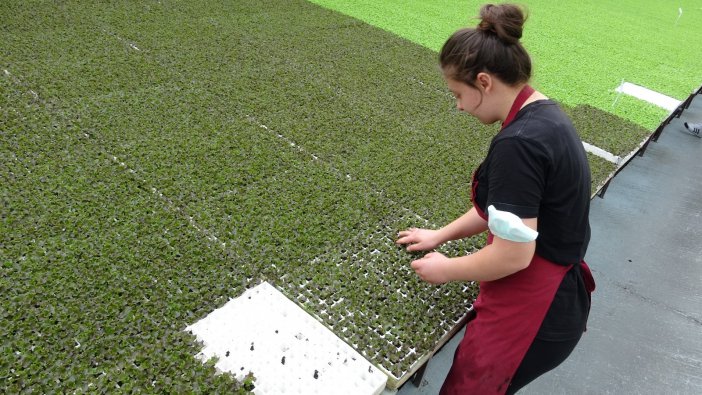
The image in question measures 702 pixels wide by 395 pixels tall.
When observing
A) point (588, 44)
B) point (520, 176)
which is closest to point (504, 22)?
point (520, 176)

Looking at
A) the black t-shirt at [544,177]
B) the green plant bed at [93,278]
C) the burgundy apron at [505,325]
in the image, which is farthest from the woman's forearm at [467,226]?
the green plant bed at [93,278]

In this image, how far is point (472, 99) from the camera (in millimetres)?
1216

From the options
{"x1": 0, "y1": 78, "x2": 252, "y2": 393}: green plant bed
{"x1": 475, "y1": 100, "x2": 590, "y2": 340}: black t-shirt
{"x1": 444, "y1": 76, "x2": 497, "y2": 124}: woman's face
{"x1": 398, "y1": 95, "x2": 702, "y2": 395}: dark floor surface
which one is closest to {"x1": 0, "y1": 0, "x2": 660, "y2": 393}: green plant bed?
{"x1": 0, "y1": 78, "x2": 252, "y2": 393}: green plant bed

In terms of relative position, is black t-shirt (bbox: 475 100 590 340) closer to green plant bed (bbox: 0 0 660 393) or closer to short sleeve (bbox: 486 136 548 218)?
short sleeve (bbox: 486 136 548 218)

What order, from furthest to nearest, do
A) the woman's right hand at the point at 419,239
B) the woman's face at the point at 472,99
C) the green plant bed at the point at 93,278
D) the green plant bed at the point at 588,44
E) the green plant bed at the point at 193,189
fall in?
the green plant bed at the point at 588,44 → the woman's right hand at the point at 419,239 → the green plant bed at the point at 193,189 → the green plant bed at the point at 93,278 → the woman's face at the point at 472,99

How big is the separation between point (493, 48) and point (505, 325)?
30.9 inches

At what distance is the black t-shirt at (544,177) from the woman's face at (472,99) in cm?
10

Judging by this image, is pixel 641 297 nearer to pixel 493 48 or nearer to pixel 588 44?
pixel 493 48

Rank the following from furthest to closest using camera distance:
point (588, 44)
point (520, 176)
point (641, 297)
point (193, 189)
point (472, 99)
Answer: point (588, 44), point (641, 297), point (193, 189), point (472, 99), point (520, 176)

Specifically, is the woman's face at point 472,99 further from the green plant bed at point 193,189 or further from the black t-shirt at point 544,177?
the green plant bed at point 193,189

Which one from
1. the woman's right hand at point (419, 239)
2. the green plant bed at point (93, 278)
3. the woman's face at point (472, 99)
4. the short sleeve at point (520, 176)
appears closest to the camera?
the short sleeve at point (520, 176)

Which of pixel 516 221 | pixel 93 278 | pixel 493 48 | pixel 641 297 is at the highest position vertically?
pixel 493 48

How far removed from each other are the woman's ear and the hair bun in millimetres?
88

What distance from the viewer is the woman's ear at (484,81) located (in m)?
1.13
